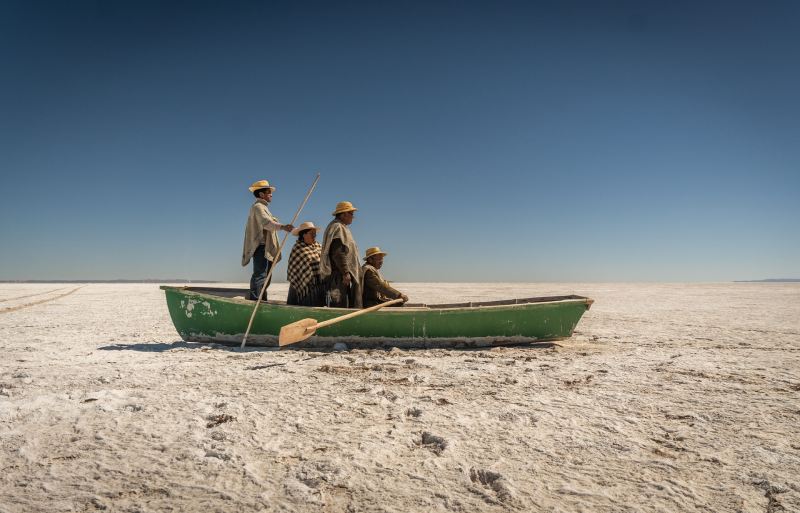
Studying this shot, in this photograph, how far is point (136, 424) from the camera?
3.12m

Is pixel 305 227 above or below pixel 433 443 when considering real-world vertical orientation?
above

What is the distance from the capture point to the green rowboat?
6.05 metres

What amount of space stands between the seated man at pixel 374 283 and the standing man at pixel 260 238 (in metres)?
1.22

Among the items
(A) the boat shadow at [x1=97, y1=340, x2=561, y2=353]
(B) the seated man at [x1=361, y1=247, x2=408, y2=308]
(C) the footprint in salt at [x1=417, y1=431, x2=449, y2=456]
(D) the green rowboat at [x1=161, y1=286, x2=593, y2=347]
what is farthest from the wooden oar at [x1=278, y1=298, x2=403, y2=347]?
(C) the footprint in salt at [x1=417, y1=431, x2=449, y2=456]

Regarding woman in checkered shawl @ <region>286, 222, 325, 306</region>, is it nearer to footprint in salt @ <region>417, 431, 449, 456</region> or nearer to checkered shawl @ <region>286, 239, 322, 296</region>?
checkered shawl @ <region>286, 239, 322, 296</region>

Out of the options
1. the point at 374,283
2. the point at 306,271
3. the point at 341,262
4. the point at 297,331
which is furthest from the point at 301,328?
the point at 374,283

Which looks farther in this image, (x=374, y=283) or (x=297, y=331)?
(x=374, y=283)

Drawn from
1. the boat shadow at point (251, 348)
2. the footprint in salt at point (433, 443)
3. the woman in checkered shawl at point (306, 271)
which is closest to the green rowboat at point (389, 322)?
the boat shadow at point (251, 348)

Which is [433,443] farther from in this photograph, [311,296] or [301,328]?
[311,296]

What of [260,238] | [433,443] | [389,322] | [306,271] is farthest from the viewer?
[306,271]

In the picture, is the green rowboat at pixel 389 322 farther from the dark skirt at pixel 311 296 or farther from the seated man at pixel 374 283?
the seated man at pixel 374 283

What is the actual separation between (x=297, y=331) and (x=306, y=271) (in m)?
1.27

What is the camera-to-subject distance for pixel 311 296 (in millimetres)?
6562

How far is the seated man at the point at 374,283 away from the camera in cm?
667
